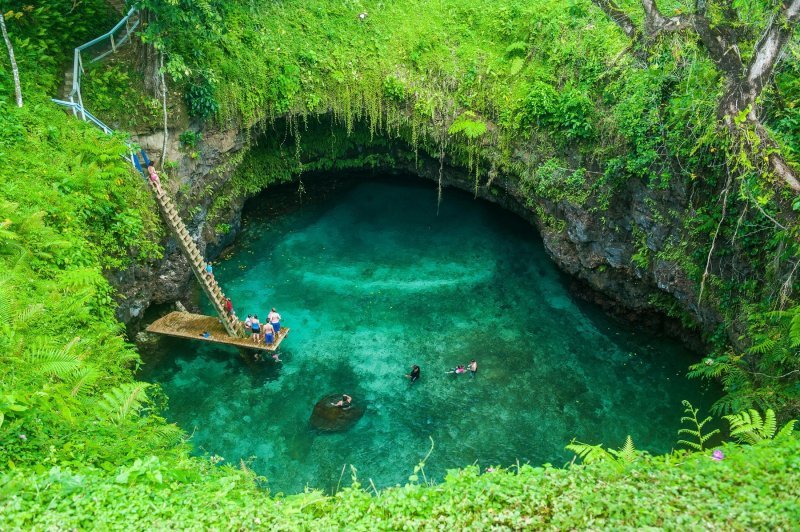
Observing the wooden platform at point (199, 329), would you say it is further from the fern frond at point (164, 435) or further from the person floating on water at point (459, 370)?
the fern frond at point (164, 435)

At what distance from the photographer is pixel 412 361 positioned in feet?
52.3

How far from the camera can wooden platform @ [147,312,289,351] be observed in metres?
15.1

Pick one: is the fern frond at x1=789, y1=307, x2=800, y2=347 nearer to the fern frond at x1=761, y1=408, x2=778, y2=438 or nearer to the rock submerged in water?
the fern frond at x1=761, y1=408, x2=778, y2=438

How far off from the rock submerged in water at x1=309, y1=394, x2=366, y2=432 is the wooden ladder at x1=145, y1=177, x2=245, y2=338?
3.28 meters

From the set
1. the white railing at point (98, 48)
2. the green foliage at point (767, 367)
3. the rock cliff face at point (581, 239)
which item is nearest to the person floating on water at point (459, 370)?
the rock cliff face at point (581, 239)

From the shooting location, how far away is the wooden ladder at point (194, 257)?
1434 centimetres

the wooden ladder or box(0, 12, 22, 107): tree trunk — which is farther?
the wooden ladder

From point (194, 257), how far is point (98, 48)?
23.0ft

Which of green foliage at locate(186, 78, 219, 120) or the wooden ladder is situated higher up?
green foliage at locate(186, 78, 219, 120)

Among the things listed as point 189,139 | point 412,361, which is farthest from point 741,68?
point 189,139

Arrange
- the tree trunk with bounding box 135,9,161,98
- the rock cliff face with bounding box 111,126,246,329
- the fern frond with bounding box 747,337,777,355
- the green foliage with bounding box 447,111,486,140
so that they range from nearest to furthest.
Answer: the fern frond with bounding box 747,337,777,355
the rock cliff face with bounding box 111,126,246,329
the tree trunk with bounding box 135,9,161,98
the green foliage with bounding box 447,111,486,140

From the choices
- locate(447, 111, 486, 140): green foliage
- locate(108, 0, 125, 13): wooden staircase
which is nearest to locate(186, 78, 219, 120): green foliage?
locate(108, 0, 125, 13): wooden staircase

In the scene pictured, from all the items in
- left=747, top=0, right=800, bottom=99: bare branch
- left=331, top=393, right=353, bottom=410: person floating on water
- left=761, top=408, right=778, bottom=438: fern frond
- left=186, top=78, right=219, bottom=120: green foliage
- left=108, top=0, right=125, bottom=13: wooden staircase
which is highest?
left=747, top=0, right=800, bottom=99: bare branch

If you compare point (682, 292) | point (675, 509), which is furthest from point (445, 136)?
point (675, 509)
